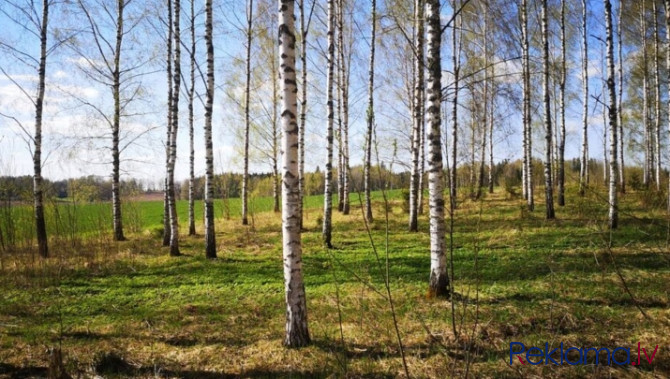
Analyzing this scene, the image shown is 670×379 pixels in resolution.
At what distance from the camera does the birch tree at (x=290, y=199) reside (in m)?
4.00

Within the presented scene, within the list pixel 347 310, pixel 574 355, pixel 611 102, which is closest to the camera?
pixel 574 355

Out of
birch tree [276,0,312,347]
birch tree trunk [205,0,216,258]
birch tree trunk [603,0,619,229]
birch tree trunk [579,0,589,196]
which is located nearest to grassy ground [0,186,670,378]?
birch tree [276,0,312,347]

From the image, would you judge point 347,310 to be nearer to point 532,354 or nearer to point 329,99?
point 532,354

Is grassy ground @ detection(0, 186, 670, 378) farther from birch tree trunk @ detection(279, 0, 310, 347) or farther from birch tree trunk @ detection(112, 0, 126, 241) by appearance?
birch tree trunk @ detection(112, 0, 126, 241)

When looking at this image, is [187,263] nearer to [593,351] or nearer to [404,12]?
[593,351]

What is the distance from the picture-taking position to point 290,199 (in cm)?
399

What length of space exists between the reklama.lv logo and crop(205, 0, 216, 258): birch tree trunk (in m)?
7.41

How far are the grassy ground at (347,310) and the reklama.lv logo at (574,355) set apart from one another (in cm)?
9

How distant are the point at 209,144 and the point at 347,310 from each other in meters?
6.11

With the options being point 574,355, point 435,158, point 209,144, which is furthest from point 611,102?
point 209,144

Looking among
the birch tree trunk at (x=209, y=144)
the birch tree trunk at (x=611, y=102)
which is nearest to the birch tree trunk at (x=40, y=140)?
the birch tree trunk at (x=209, y=144)

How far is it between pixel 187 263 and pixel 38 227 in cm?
475

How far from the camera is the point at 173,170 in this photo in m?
10.0

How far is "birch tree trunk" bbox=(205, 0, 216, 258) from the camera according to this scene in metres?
8.85
